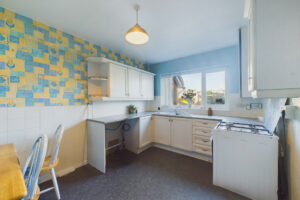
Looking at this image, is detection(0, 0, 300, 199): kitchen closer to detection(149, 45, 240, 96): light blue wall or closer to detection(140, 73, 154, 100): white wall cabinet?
detection(149, 45, 240, 96): light blue wall

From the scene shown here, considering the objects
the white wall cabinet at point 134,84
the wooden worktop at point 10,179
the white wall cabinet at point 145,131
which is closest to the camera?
the wooden worktop at point 10,179

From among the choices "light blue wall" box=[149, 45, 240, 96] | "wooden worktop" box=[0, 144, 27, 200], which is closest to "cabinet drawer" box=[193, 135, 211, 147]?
"light blue wall" box=[149, 45, 240, 96]

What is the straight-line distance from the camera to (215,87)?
2.97 metres

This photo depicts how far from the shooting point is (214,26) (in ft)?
6.35

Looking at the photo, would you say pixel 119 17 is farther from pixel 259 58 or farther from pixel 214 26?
pixel 259 58

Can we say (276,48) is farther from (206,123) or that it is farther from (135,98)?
(135,98)

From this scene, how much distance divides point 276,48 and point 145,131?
254 centimetres

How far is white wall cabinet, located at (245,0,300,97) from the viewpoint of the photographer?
2.82ft

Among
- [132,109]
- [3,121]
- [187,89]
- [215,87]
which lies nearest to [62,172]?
[3,121]

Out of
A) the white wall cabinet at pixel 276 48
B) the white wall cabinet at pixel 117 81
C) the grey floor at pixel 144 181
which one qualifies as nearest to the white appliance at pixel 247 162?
the grey floor at pixel 144 181

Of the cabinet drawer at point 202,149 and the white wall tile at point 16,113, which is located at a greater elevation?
the white wall tile at point 16,113

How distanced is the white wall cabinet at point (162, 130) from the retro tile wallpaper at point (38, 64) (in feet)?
5.66

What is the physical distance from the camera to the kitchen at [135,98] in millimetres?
986

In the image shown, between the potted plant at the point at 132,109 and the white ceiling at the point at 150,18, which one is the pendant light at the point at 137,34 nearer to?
the white ceiling at the point at 150,18
